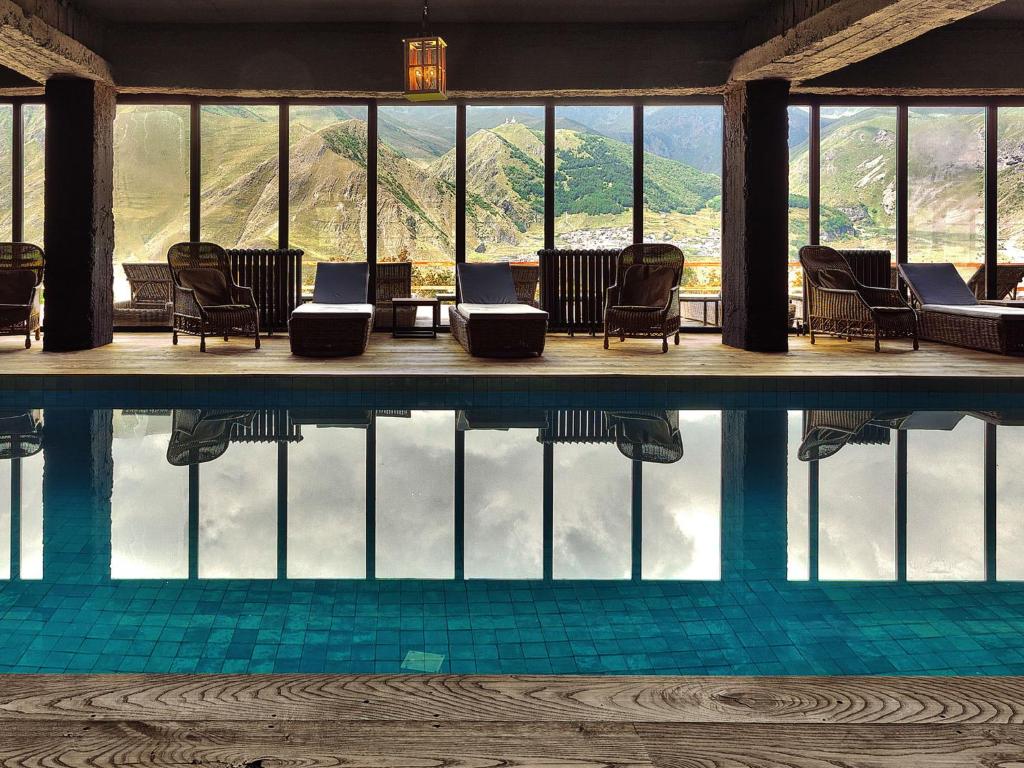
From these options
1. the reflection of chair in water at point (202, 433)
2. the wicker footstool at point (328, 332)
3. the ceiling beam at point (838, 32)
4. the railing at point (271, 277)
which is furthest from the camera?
the railing at point (271, 277)

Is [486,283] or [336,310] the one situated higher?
[486,283]

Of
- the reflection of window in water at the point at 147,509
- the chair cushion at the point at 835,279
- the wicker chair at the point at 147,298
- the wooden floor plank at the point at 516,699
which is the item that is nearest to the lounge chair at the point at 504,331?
the reflection of window in water at the point at 147,509

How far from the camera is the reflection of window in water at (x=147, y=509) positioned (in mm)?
3135

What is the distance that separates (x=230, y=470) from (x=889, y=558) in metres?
3.08

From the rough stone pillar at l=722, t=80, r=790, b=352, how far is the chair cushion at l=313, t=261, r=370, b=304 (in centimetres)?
405

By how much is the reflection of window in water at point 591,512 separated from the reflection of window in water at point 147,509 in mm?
1394

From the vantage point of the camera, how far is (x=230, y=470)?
4.53m

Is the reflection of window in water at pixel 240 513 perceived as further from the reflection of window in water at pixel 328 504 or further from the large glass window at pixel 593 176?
the large glass window at pixel 593 176

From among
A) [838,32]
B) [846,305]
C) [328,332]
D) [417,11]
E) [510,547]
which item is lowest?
[510,547]

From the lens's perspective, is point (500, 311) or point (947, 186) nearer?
point (500, 311)

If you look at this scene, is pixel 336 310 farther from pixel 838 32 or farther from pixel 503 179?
pixel 838 32

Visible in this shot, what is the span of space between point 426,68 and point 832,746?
606 cm

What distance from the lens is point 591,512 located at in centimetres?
389

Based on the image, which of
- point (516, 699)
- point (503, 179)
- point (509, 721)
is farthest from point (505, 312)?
point (509, 721)
